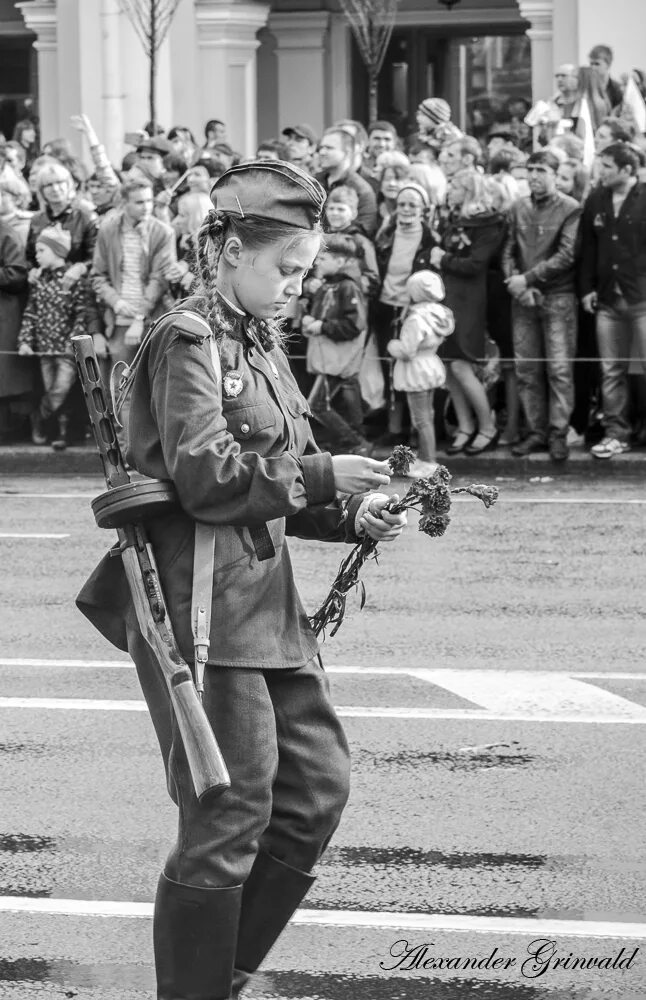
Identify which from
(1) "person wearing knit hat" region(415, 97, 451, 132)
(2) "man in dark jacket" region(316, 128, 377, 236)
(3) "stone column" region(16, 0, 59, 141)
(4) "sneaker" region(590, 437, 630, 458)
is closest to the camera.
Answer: (4) "sneaker" region(590, 437, 630, 458)

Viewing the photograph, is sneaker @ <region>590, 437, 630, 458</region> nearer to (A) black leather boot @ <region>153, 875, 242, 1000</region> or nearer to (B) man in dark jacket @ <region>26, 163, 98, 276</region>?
(B) man in dark jacket @ <region>26, 163, 98, 276</region>

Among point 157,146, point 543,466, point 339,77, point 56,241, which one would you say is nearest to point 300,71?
point 339,77

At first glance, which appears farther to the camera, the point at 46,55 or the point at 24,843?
the point at 46,55

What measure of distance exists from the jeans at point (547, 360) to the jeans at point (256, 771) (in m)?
9.43

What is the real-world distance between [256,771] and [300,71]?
100 ft

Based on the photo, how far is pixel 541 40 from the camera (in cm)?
2842

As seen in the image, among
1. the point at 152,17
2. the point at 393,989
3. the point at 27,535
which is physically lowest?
the point at 393,989

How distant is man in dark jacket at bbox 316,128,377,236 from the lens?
1396 centimetres

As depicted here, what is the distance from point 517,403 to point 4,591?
5355mm

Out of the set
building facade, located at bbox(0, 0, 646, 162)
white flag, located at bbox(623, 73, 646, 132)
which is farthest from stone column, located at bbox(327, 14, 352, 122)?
white flag, located at bbox(623, 73, 646, 132)

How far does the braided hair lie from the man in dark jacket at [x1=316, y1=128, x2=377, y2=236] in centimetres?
994

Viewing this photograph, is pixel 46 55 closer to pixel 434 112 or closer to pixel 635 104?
pixel 434 112

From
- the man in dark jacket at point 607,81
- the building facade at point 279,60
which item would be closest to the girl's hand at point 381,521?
the man in dark jacket at point 607,81

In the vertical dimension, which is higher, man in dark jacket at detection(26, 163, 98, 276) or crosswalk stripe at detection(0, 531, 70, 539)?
man in dark jacket at detection(26, 163, 98, 276)
